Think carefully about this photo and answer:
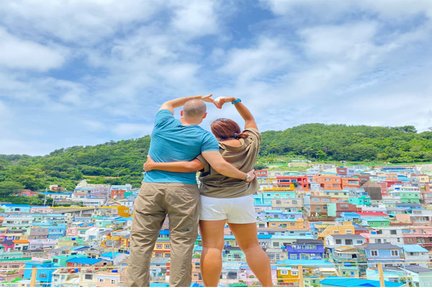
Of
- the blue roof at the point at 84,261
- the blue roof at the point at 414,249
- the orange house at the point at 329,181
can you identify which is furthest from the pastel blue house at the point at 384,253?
the orange house at the point at 329,181

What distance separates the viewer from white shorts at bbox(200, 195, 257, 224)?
1.36m

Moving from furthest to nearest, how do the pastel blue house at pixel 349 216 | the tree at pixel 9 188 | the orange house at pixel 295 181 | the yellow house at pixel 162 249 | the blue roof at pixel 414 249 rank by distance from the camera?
the tree at pixel 9 188
the orange house at pixel 295 181
the pastel blue house at pixel 349 216
the blue roof at pixel 414 249
the yellow house at pixel 162 249

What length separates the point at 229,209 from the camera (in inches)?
54.3

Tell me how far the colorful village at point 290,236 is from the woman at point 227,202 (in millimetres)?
4209

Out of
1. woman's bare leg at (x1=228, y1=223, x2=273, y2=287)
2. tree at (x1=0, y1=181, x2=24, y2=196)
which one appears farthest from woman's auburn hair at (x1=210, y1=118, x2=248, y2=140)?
tree at (x1=0, y1=181, x2=24, y2=196)

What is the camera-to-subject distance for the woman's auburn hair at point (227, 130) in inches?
58.3

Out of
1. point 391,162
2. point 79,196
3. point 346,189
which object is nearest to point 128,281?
point 346,189

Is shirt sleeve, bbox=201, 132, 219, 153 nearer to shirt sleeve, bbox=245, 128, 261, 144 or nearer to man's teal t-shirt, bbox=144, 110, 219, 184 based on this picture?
man's teal t-shirt, bbox=144, 110, 219, 184

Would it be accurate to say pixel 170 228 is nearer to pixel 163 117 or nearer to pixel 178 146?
pixel 178 146

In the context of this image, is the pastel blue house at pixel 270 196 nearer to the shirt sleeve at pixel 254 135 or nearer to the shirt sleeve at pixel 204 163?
the shirt sleeve at pixel 254 135

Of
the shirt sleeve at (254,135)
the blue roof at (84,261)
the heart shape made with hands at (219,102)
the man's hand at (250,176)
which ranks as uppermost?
the heart shape made with hands at (219,102)

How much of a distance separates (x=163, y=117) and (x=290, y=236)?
16315 mm

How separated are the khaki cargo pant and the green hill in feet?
127

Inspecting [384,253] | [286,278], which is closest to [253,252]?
[286,278]
